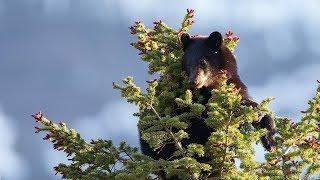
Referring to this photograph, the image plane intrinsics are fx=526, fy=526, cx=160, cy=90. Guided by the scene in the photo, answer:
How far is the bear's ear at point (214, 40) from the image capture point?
7.23 m

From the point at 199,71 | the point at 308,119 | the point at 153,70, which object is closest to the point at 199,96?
the point at 199,71

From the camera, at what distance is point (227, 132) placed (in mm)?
5176

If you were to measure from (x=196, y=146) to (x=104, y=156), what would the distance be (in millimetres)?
1202

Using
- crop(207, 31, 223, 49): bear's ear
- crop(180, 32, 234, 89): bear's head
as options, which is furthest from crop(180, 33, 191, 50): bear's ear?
crop(207, 31, 223, 49): bear's ear

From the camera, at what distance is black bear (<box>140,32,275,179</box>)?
6.41m

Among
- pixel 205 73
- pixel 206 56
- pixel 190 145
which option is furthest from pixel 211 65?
pixel 190 145

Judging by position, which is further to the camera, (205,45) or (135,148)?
(205,45)

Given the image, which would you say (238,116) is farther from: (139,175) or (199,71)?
(199,71)

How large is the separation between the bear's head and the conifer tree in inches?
7.3

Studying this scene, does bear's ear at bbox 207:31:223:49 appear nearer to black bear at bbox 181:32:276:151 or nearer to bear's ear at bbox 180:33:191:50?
black bear at bbox 181:32:276:151

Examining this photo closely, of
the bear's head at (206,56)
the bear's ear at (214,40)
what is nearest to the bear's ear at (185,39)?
the bear's head at (206,56)

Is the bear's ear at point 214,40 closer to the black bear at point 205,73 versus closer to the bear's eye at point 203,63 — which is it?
the black bear at point 205,73

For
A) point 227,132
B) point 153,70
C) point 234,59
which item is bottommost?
point 227,132

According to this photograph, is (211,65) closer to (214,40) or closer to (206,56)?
(206,56)
